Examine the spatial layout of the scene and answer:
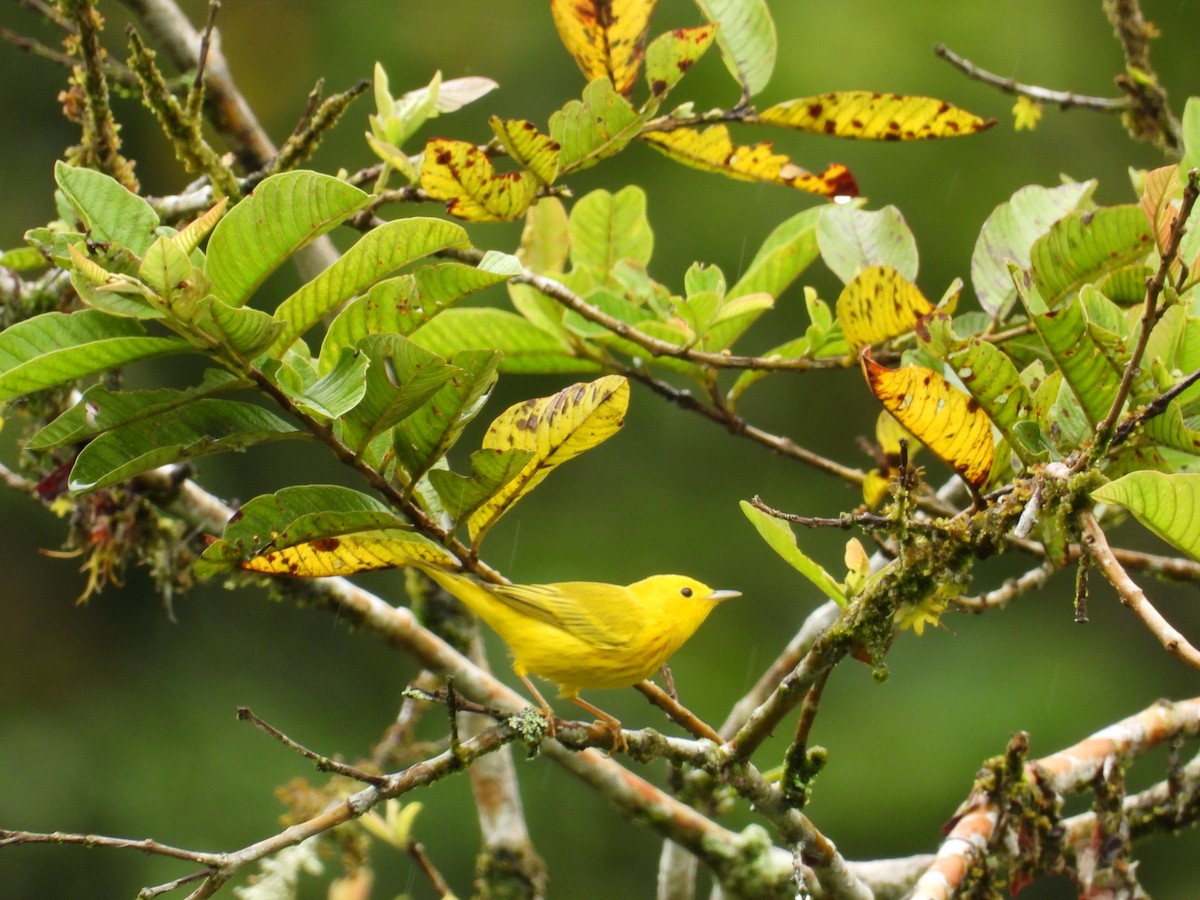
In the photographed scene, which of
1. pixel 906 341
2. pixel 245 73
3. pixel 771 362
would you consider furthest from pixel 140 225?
pixel 245 73

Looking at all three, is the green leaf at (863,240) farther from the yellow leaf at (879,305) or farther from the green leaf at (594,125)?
the green leaf at (594,125)

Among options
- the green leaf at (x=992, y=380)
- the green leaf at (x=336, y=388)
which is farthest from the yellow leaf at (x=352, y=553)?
the green leaf at (x=992, y=380)

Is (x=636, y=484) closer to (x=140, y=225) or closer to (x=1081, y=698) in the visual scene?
(x=1081, y=698)

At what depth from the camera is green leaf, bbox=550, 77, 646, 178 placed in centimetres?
187

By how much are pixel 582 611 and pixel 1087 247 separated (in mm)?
1232

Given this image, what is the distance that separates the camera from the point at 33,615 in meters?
10.0

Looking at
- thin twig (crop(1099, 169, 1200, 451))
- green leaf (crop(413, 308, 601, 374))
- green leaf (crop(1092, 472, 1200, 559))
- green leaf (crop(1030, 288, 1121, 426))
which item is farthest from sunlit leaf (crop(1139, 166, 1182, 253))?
green leaf (crop(413, 308, 601, 374))

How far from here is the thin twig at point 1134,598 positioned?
1.18m

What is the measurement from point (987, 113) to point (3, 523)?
8421mm

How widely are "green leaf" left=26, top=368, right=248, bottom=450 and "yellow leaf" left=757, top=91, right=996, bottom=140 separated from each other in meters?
1.09

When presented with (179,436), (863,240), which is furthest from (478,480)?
(863,240)

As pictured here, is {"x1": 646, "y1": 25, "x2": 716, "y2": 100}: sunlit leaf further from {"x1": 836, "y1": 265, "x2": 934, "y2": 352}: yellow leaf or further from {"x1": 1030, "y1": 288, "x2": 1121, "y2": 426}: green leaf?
{"x1": 1030, "y1": 288, "x2": 1121, "y2": 426}: green leaf

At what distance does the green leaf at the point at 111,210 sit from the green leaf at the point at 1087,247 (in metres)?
1.28

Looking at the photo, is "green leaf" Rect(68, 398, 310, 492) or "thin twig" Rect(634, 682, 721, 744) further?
"thin twig" Rect(634, 682, 721, 744)
